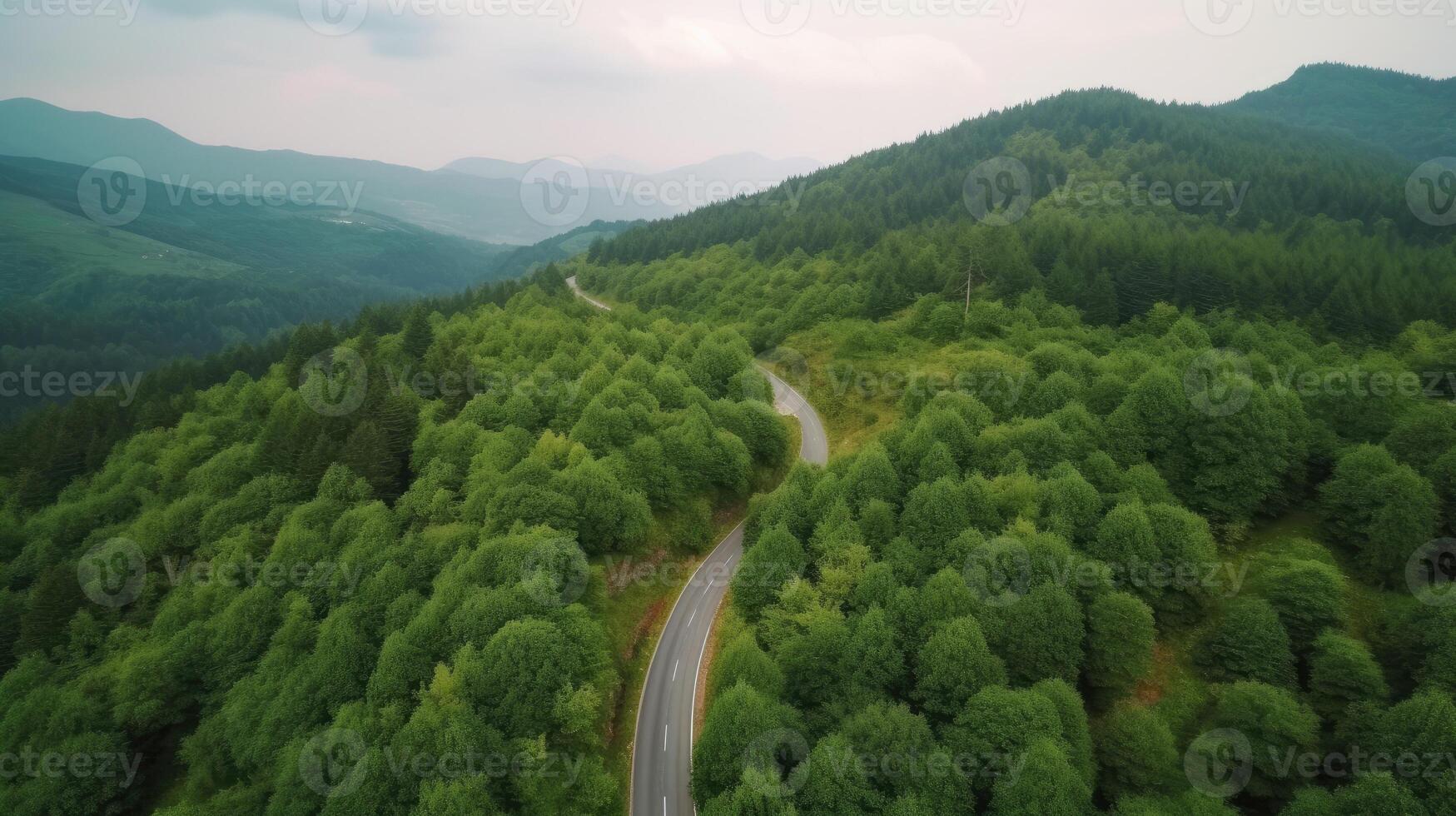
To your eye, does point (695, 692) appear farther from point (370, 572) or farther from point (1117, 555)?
point (1117, 555)

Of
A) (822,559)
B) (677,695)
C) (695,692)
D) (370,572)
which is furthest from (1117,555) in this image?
(370,572)

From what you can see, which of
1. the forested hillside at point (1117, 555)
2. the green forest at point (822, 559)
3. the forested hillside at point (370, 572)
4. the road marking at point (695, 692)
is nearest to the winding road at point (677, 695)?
the road marking at point (695, 692)

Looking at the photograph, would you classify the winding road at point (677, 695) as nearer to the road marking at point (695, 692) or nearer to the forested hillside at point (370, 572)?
the road marking at point (695, 692)

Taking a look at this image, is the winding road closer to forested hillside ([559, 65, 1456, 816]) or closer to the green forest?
the green forest

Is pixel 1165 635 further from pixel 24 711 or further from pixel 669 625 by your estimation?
pixel 24 711

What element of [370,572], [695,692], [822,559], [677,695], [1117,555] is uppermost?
[1117,555]

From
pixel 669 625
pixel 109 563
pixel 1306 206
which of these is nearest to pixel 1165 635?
pixel 669 625
